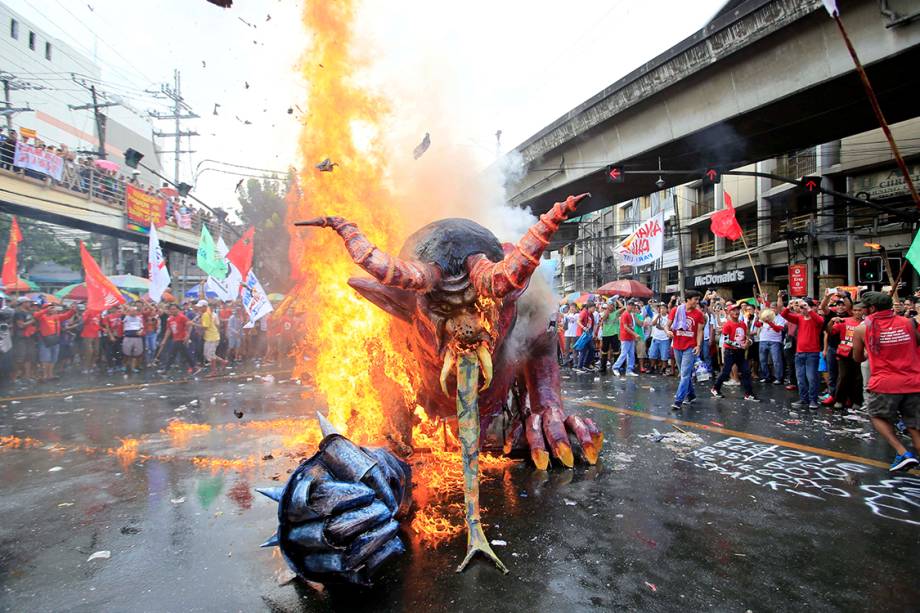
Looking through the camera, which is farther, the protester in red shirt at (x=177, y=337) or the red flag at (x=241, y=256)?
the protester in red shirt at (x=177, y=337)

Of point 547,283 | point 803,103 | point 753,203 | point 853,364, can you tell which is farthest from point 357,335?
point 753,203

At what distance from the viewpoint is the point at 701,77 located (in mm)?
11625

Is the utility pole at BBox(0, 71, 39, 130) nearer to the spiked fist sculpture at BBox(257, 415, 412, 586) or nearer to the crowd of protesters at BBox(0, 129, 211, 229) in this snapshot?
the crowd of protesters at BBox(0, 129, 211, 229)

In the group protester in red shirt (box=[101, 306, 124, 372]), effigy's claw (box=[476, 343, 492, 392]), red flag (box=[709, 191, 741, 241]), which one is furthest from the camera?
red flag (box=[709, 191, 741, 241])

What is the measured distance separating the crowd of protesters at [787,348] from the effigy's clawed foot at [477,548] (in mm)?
2733

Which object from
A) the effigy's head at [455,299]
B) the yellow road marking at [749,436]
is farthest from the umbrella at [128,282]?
the effigy's head at [455,299]

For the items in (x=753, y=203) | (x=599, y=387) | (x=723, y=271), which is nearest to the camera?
(x=599, y=387)

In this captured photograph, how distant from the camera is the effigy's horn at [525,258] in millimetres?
2666

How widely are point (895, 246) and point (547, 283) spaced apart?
23523 mm

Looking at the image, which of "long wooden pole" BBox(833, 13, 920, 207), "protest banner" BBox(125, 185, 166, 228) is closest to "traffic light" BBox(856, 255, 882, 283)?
"long wooden pole" BBox(833, 13, 920, 207)

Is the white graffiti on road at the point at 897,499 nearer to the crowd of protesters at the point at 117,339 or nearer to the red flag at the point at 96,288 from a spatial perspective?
the crowd of protesters at the point at 117,339

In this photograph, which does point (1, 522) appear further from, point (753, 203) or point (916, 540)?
point (753, 203)

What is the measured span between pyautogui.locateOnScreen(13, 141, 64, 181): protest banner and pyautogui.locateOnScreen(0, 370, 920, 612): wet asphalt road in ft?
47.8

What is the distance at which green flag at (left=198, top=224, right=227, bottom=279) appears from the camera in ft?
48.4
